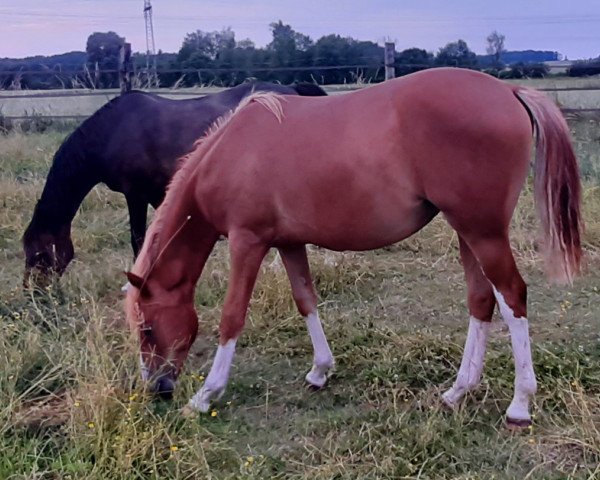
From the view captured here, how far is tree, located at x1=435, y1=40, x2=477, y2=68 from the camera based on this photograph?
15.0 metres

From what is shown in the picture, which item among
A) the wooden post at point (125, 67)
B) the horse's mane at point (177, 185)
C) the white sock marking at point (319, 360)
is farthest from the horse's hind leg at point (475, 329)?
the wooden post at point (125, 67)

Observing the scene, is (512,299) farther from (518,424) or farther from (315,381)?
(315,381)

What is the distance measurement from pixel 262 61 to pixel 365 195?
16284mm

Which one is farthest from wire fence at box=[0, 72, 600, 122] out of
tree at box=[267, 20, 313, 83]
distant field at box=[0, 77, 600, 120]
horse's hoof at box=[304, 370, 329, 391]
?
horse's hoof at box=[304, 370, 329, 391]

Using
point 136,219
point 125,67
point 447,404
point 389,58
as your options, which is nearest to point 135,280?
point 447,404

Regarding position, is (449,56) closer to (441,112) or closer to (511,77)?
(511,77)

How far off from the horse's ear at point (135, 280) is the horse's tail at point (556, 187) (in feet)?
6.33

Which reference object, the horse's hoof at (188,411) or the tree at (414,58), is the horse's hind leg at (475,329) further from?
the tree at (414,58)

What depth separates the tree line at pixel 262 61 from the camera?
15.3 m

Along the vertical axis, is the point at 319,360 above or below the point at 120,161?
below

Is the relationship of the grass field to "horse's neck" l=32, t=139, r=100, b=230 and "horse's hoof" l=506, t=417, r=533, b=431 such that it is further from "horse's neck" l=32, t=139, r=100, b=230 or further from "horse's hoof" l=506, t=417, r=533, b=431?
"horse's neck" l=32, t=139, r=100, b=230

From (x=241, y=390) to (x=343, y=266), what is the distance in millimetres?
1802

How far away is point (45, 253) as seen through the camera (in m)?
5.25

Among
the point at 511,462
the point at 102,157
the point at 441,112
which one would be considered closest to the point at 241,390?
the point at 511,462
